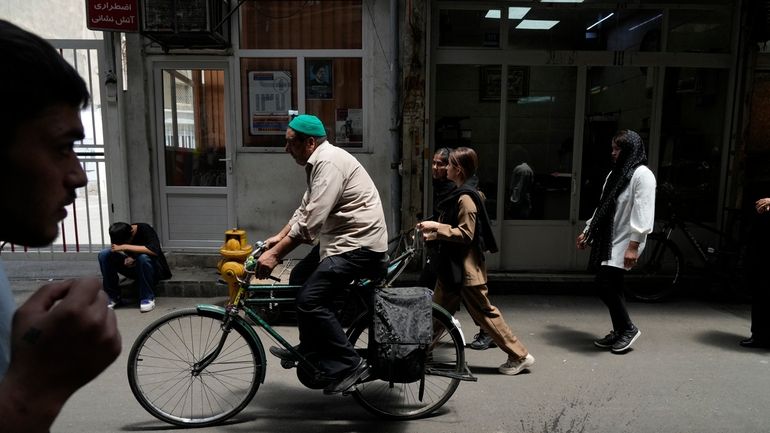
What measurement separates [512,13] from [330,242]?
15.5 feet

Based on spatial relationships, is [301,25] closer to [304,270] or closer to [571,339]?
[304,270]

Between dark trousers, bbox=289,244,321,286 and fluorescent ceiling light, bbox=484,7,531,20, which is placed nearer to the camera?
dark trousers, bbox=289,244,321,286

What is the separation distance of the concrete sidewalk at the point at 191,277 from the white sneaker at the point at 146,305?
1.53 ft

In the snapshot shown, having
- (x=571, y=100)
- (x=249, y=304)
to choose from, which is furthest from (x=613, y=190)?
(x=249, y=304)

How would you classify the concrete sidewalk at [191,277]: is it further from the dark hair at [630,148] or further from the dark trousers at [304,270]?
the dark trousers at [304,270]

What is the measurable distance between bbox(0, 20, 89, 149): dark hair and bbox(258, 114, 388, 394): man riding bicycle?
2471mm

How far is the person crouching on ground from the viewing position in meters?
5.60

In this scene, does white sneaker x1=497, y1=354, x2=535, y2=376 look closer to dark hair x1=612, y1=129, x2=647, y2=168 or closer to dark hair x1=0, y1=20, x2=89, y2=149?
dark hair x1=612, y1=129, x2=647, y2=168

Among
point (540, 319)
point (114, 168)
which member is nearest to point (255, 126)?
point (114, 168)

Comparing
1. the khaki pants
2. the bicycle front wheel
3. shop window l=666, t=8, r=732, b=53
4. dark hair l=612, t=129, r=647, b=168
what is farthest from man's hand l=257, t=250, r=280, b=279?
shop window l=666, t=8, r=732, b=53

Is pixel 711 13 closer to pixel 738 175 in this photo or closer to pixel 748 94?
pixel 748 94

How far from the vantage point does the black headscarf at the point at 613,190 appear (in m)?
4.41

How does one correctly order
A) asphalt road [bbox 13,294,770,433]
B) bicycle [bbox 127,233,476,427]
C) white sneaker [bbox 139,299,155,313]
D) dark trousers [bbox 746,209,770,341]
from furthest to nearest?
white sneaker [bbox 139,299,155,313]
dark trousers [bbox 746,209,770,341]
asphalt road [bbox 13,294,770,433]
bicycle [bbox 127,233,476,427]

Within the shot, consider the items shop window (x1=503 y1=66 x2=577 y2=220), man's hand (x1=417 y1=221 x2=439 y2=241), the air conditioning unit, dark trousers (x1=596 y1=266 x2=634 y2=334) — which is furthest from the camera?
shop window (x1=503 y1=66 x2=577 y2=220)
